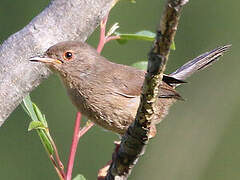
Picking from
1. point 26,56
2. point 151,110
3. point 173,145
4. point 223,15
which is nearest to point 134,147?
point 151,110

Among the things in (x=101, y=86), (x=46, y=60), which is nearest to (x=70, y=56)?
(x=101, y=86)

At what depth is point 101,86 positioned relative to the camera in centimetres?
454

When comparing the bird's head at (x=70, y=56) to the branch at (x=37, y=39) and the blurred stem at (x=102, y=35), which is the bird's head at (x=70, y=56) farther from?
the branch at (x=37, y=39)

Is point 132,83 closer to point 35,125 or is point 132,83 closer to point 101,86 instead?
point 101,86

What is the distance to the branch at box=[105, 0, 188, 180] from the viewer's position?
97.3 inches

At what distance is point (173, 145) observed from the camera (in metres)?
7.16

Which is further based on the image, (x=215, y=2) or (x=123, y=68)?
(x=215, y=2)

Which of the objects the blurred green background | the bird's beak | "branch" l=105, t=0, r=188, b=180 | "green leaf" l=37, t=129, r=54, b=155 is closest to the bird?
the bird's beak

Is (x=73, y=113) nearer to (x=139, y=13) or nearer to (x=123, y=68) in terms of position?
(x=139, y=13)

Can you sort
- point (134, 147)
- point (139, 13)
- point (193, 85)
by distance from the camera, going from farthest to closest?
point (139, 13)
point (193, 85)
point (134, 147)

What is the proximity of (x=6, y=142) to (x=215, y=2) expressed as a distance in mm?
4209

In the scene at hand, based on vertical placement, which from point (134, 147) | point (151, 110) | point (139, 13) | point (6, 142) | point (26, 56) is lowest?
point (6, 142)

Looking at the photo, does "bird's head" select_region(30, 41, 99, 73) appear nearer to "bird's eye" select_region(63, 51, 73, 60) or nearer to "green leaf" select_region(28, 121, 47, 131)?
"bird's eye" select_region(63, 51, 73, 60)

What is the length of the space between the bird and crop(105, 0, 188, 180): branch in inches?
25.1
